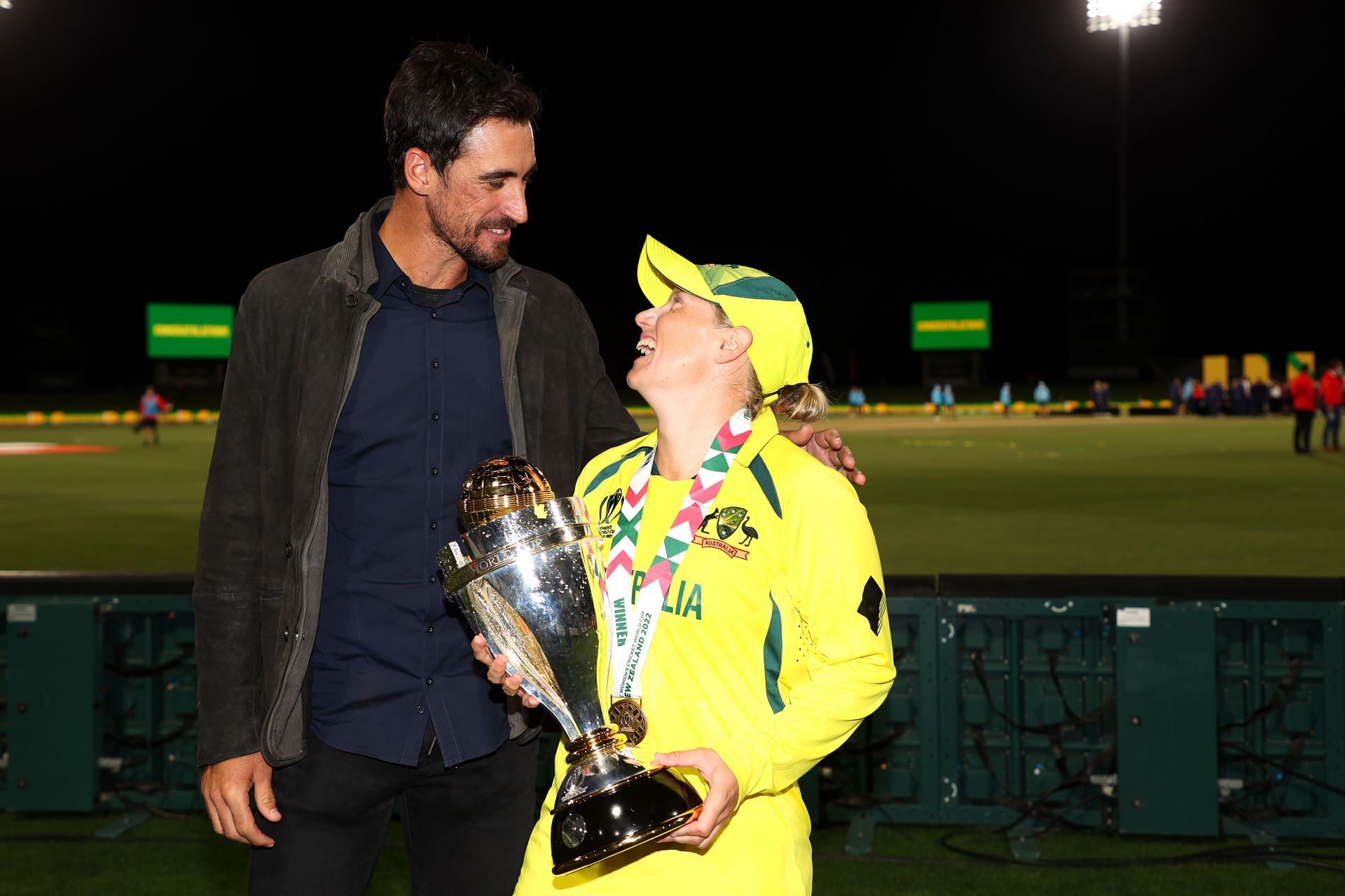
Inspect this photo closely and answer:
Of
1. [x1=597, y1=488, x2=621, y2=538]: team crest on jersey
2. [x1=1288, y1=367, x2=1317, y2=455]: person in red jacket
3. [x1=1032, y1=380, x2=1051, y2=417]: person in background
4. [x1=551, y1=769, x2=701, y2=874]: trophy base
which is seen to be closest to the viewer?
[x1=551, y1=769, x2=701, y2=874]: trophy base

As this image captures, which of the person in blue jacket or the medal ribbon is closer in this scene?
the medal ribbon

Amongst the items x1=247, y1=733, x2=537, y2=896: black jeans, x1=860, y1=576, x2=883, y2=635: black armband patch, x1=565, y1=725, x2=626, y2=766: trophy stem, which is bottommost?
x1=247, y1=733, x2=537, y2=896: black jeans

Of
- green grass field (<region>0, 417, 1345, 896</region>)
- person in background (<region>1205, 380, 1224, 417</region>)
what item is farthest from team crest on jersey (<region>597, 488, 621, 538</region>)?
person in background (<region>1205, 380, 1224, 417</region>)

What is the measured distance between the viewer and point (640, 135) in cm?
5981

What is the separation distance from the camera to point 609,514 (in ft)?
7.13

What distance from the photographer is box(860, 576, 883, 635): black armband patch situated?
1.87 m

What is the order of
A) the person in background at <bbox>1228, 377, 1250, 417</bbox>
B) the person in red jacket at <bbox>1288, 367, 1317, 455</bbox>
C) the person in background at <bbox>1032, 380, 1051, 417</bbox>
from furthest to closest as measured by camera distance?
the person in background at <bbox>1032, 380, 1051, 417</bbox> < the person in background at <bbox>1228, 377, 1250, 417</bbox> < the person in red jacket at <bbox>1288, 367, 1317, 455</bbox>

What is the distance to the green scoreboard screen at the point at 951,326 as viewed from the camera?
62.4 metres

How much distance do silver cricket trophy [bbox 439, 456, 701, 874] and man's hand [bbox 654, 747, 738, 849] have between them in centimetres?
9

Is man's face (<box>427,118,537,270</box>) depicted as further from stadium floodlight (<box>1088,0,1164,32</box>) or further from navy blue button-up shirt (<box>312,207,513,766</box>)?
stadium floodlight (<box>1088,0,1164,32</box>)

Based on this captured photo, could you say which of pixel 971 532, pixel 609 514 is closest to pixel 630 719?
pixel 609 514

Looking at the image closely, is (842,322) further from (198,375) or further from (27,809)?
(27,809)

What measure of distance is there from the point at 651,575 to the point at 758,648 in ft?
0.71

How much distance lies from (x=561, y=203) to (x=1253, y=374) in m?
34.0
